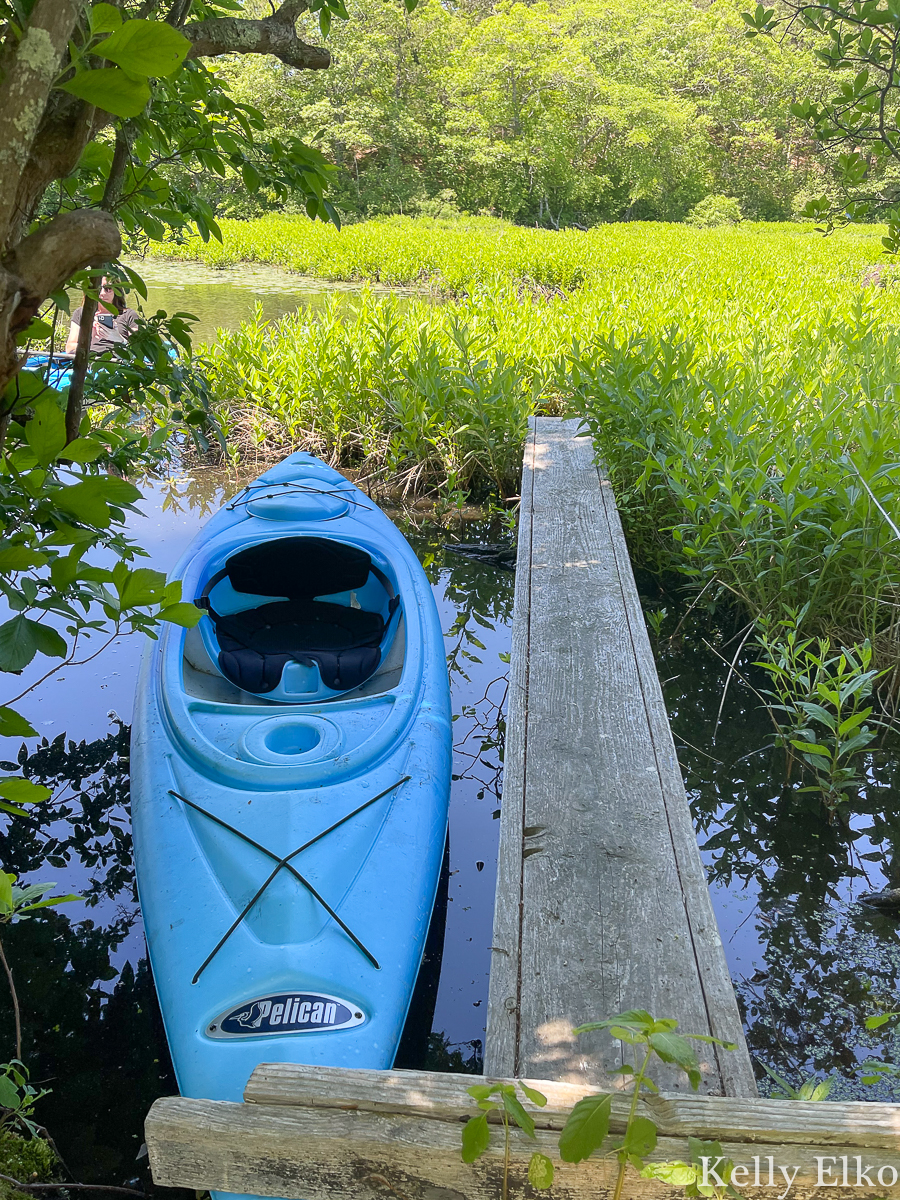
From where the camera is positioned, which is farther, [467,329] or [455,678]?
[467,329]

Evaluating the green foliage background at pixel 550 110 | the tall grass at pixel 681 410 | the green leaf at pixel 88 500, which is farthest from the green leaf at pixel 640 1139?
the green foliage background at pixel 550 110

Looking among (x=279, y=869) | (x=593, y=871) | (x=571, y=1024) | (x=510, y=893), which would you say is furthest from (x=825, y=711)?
(x=279, y=869)

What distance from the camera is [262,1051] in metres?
1.59

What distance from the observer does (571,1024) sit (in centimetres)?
135

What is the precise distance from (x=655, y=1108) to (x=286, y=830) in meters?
1.19

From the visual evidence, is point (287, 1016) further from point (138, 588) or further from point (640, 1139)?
point (138, 588)

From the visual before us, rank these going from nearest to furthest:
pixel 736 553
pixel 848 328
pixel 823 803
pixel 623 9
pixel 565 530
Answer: pixel 823 803 → pixel 736 553 → pixel 565 530 → pixel 848 328 → pixel 623 9

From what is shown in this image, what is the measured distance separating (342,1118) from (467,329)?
587cm

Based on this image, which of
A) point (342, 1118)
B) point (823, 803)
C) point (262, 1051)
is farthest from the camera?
point (823, 803)

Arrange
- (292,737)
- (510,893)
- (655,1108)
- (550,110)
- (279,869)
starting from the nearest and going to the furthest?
(655,1108) < (510,893) < (279,869) < (292,737) < (550,110)

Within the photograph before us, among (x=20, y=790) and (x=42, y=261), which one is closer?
(x=20, y=790)

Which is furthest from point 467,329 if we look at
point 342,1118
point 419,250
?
point 419,250

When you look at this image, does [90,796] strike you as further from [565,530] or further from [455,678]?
[565,530]

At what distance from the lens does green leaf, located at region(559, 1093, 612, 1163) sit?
0.90 metres
